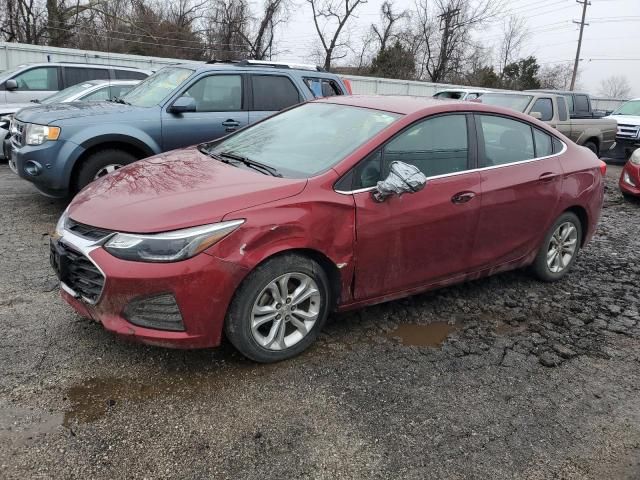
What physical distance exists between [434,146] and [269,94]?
375 centimetres

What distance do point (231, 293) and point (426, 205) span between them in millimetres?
1464

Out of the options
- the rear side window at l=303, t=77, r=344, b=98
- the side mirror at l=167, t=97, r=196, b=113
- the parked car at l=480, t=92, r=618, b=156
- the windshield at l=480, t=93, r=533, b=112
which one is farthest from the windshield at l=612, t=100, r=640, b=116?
the side mirror at l=167, t=97, r=196, b=113

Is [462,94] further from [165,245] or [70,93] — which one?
[165,245]

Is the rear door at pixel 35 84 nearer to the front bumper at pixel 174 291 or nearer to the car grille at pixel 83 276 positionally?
the car grille at pixel 83 276

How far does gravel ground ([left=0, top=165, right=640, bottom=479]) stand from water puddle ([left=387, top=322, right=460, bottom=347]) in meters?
0.01

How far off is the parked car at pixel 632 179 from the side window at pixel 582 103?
6708mm

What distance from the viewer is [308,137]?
12.5ft

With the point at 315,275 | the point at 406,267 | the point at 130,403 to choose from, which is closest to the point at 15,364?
the point at 130,403

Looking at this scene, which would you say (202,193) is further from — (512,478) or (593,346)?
(593,346)

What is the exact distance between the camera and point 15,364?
3.04 m

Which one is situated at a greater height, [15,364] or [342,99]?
[342,99]

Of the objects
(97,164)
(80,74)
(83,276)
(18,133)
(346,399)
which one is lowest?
(346,399)

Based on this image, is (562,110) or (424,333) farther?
(562,110)

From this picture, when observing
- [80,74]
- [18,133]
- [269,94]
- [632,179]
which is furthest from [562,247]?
[80,74]
